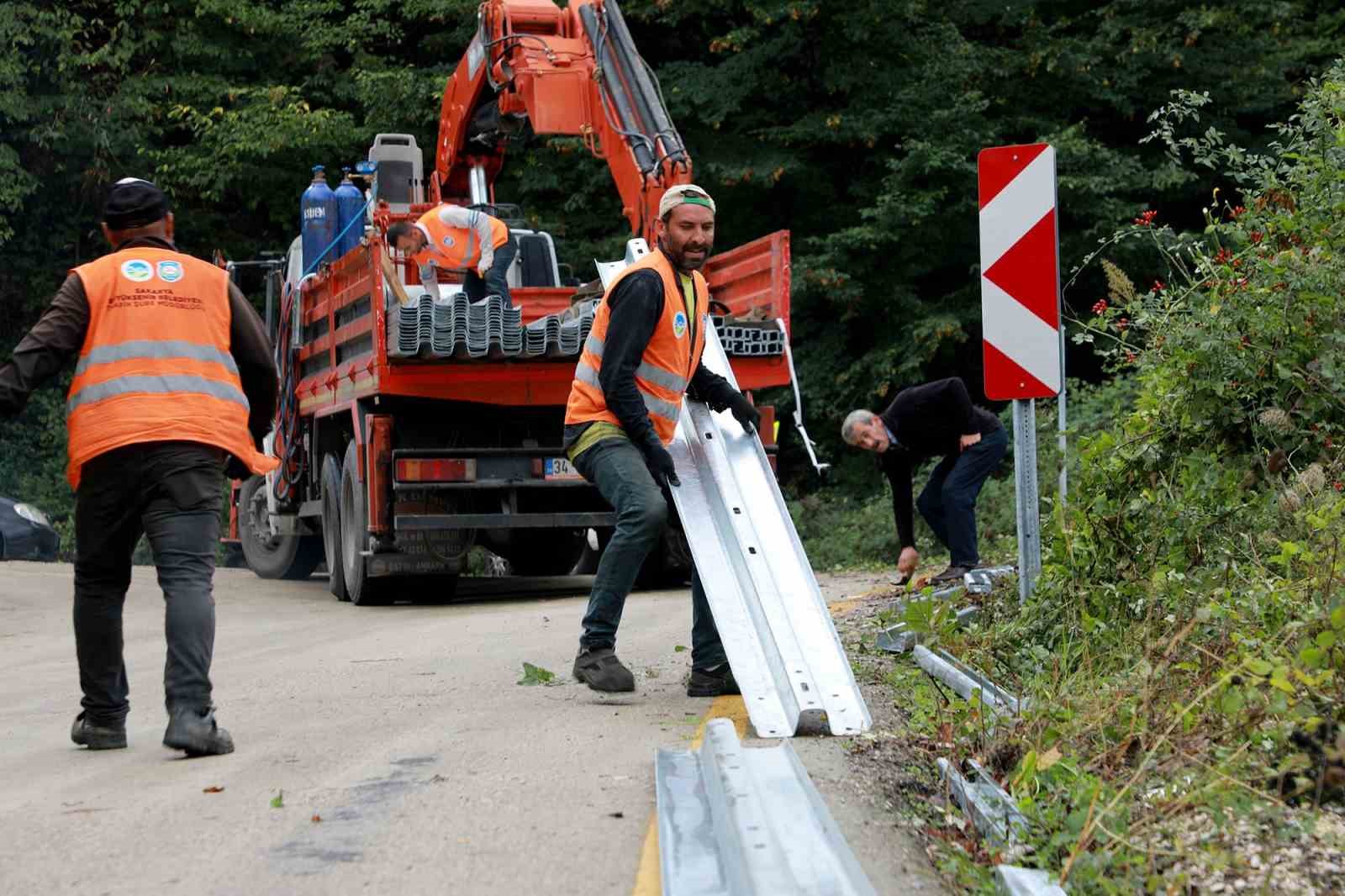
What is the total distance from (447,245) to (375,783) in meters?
7.76

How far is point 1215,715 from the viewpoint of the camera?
4.51m

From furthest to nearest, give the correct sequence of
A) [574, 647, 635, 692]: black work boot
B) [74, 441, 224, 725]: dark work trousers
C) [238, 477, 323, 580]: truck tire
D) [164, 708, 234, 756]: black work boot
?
[238, 477, 323, 580]: truck tire
[574, 647, 635, 692]: black work boot
[74, 441, 224, 725]: dark work trousers
[164, 708, 234, 756]: black work boot

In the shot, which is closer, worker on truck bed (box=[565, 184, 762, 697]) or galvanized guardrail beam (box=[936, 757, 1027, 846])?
galvanized guardrail beam (box=[936, 757, 1027, 846])

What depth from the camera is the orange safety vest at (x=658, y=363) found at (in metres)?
6.71

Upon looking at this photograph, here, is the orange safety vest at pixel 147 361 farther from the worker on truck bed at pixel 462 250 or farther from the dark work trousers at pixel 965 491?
the worker on truck bed at pixel 462 250

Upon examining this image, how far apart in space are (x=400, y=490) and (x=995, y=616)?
17.7 feet

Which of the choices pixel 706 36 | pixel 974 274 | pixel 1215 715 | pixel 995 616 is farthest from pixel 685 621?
pixel 706 36

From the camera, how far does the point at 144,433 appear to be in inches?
223

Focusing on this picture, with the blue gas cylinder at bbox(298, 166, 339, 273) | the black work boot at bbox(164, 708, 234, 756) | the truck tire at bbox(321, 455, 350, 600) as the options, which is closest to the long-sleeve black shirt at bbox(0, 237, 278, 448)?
the black work boot at bbox(164, 708, 234, 756)

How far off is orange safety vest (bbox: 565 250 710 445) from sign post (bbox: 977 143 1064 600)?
4.06 feet

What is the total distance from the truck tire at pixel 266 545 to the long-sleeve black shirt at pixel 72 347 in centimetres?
1046

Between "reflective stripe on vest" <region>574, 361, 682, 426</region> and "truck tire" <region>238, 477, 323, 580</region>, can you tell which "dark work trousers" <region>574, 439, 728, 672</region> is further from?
"truck tire" <region>238, 477, 323, 580</region>

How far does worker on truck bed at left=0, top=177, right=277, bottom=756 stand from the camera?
18.6 feet

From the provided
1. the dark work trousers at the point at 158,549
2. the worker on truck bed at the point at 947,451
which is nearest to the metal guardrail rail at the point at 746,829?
the dark work trousers at the point at 158,549
